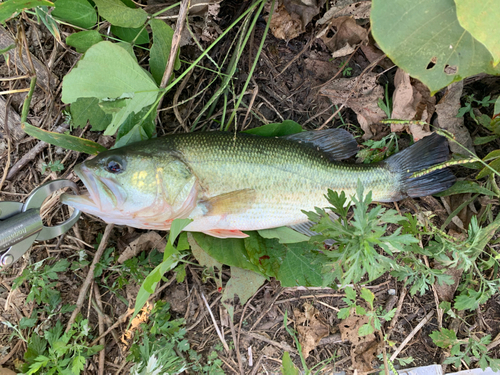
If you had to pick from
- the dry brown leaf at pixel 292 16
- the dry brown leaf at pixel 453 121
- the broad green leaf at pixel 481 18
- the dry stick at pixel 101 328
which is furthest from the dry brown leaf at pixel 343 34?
the dry stick at pixel 101 328

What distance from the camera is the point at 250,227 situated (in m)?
2.59

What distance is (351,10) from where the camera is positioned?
103 inches

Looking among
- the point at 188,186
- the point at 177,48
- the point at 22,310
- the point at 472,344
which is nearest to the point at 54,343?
the point at 22,310

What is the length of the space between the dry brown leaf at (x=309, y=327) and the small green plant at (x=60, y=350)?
5.83 ft

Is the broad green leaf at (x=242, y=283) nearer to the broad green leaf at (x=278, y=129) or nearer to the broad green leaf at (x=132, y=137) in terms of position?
the broad green leaf at (x=278, y=129)

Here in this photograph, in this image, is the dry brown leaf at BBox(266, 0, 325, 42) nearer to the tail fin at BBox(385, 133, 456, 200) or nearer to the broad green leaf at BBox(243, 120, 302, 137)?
the broad green leaf at BBox(243, 120, 302, 137)

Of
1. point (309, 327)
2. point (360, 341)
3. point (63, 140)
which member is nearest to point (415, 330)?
point (360, 341)

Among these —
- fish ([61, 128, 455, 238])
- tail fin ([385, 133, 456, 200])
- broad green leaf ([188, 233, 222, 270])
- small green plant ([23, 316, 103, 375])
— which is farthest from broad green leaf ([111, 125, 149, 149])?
tail fin ([385, 133, 456, 200])

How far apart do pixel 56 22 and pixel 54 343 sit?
261 cm

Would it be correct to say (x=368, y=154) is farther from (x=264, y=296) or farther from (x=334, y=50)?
(x=264, y=296)

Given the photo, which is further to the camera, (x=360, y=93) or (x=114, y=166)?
(x=360, y=93)

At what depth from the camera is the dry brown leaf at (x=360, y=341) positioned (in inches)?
114

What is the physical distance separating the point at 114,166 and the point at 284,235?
4.65ft

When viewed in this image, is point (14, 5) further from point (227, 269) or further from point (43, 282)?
point (227, 269)
